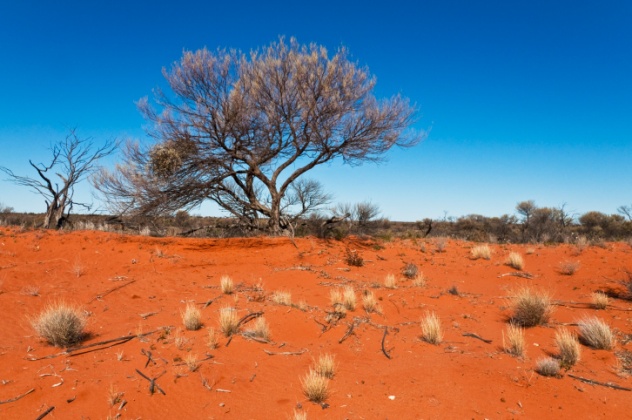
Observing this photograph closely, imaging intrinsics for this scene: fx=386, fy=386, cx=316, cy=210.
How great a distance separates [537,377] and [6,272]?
1201 cm

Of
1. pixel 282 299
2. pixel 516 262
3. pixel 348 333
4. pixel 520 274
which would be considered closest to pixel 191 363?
pixel 348 333

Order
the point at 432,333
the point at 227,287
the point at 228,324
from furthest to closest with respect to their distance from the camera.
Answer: the point at 227,287
the point at 432,333
the point at 228,324

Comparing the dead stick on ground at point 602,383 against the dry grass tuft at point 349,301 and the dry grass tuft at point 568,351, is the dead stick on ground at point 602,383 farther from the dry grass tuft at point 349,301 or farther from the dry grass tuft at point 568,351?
the dry grass tuft at point 349,301

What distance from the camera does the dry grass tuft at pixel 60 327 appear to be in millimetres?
6242

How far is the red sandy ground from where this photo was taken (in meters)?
4.81

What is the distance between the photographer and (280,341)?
694 cm

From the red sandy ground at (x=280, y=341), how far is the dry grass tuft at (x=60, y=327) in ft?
0.55

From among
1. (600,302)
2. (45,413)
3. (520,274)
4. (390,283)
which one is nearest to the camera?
(45,413)

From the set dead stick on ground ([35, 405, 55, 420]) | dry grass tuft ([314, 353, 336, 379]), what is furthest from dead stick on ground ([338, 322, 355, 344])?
dead stick on ground ([35, 405, 55, 420])

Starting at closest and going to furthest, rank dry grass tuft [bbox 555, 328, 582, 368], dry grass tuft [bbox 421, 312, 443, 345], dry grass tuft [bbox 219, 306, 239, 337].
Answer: dry grass tuft [bbox 555, 328, 582, 368] < dry grass tuft [bbox 219, 306, 239, 337] < dry grass tuft [bbox 421, 312, 443, 345]

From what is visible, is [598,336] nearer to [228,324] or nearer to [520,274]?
[228,324]

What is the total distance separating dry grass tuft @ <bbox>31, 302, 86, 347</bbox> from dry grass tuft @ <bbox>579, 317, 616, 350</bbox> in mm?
8739

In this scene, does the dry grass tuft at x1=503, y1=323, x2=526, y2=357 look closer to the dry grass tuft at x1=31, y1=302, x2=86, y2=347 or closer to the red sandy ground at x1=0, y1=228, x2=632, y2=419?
the red sandy ground at x1=0, y1=228, x2=632, y2=419

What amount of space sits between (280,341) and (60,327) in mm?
3588
